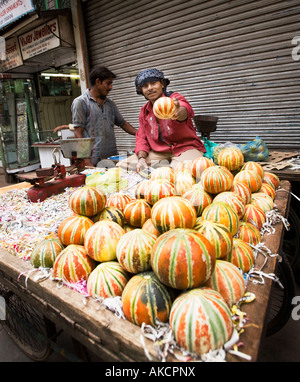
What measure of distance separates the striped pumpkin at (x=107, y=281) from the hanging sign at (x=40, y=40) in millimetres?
7204

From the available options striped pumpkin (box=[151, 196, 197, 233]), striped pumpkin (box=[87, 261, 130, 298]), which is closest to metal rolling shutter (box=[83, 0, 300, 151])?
striped pumpkin (box=[151, 196, 197, 233])

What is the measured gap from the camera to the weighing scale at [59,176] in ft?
9.19

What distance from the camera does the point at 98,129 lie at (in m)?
4.80

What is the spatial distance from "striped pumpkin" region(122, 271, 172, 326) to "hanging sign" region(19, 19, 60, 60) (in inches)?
291

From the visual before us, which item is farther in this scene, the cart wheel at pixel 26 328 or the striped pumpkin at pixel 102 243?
the cart wheel at pixel 26 328

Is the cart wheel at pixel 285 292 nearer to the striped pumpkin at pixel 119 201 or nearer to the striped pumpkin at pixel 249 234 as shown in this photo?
the striped pumpkin at pixel 249 234

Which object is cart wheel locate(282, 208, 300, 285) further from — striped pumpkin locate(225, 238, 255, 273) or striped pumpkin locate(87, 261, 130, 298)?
striped pumpkin locate(87, 261, 130, 298)

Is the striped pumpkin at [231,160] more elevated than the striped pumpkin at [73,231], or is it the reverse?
the striped pumpkin at [231,160]

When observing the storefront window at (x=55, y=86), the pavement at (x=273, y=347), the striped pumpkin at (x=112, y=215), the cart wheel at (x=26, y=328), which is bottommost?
the pavement at (x=273, y=347)

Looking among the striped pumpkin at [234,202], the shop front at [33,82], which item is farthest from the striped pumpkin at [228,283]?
the shop front at [33,82]

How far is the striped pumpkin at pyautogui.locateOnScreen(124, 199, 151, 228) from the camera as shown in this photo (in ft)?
5.42

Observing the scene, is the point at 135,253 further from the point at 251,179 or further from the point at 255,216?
the point at 251,179

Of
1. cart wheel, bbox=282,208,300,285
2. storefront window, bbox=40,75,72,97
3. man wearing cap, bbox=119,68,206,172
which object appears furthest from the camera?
storefront window, bbox=40,75,72,97
